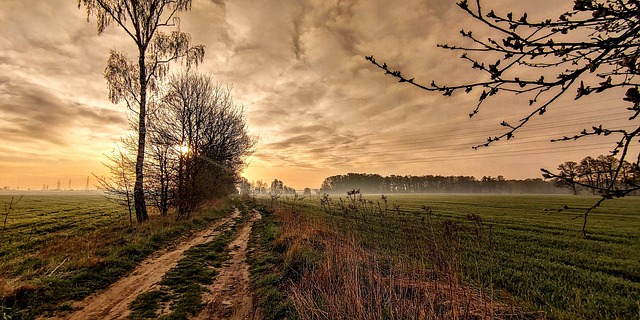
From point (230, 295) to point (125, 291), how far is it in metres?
2.25

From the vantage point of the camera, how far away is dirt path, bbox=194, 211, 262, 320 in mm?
4758

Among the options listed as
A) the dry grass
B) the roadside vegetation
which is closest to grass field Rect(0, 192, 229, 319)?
the roadside vegetation

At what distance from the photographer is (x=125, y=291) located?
555cm

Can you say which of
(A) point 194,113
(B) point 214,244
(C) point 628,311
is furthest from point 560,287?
(A) point 194,113

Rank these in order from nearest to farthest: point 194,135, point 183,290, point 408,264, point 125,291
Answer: point 125,291 → point 183,290 → point 408,264 → point 194,135

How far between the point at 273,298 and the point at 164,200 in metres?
13.8

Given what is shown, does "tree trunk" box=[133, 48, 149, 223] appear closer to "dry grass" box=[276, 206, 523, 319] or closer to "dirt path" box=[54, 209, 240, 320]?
"dirt path" box=[54, 209, 240, 320]

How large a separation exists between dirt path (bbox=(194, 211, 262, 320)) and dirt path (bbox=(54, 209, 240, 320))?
4.47 ft

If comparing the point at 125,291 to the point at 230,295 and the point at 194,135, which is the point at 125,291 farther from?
the point at 194,135

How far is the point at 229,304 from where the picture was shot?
16.9ft

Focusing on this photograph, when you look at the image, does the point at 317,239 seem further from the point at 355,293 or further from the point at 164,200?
the point at 164,200

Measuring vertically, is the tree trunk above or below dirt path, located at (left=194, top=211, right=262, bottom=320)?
above

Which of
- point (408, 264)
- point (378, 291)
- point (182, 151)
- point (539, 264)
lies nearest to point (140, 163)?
point (182, 151)

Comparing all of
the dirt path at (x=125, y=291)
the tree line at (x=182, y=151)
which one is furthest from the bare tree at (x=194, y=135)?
the dirt path at (x=125, y=291)
